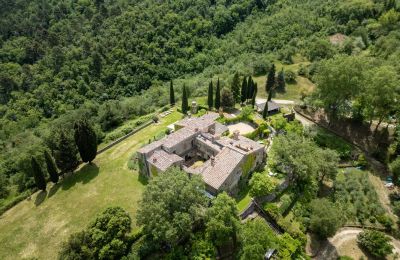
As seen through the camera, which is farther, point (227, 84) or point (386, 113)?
point (227, 84)

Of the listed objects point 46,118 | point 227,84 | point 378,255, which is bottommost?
point 46,118

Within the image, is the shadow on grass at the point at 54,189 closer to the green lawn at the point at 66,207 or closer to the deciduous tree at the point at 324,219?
the green lawn at the point at 66,207

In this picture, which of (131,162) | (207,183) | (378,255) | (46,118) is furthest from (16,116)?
(378,255)

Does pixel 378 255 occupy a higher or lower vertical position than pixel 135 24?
lower

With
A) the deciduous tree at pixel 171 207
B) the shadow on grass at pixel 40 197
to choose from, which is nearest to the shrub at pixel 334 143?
the deciduous tree at pixel 171 207

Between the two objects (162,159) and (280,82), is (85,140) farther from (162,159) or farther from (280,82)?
(280,82)

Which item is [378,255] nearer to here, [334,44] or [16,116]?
[334,44]

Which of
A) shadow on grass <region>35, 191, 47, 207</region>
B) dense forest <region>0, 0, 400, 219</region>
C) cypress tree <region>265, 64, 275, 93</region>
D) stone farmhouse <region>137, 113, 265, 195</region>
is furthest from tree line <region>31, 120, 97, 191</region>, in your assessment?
cypress tree <region>265, 64, 275, 93</region>

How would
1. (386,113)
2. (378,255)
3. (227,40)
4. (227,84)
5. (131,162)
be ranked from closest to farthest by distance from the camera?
(378,255) → (131,162) → (386,113) → (227,84) → (227,40)

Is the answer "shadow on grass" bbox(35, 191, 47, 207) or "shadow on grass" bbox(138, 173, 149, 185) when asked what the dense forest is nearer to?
"shadow on grass" bbox(35, 191, 47, 207)
